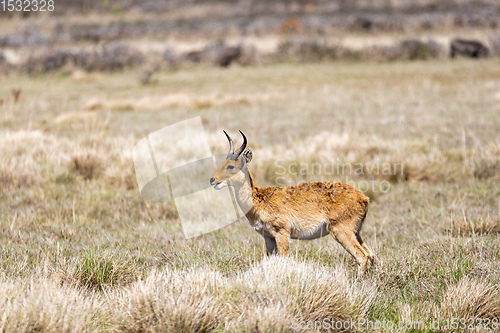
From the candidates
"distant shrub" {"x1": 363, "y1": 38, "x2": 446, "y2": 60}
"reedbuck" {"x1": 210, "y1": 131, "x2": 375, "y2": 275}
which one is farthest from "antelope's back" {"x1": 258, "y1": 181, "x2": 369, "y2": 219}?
"distant shrub" {"x1": 363, "y1": 38, "x2": 446, "y2": 60}

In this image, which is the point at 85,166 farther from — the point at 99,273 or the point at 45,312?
the point at 45,312

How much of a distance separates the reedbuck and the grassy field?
27 centimetres

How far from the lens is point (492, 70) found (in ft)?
73.9

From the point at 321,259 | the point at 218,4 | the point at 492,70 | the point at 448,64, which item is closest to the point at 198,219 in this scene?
the point at 321,259

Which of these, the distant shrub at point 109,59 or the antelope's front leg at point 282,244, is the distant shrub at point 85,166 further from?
the distant shrub at point 109,59

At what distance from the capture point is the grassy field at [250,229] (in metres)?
3.57

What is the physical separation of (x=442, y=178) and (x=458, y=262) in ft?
13.0

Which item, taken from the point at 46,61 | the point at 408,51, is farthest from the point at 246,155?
the point at 408,51

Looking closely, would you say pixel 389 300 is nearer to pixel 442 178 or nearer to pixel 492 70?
pixel 442 178

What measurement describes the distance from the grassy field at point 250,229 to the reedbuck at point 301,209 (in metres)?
0.27

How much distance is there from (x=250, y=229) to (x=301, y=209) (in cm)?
210

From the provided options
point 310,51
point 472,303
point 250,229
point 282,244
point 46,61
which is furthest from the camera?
point 310,51

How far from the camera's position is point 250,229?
255 inches

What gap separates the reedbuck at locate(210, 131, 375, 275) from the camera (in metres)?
4.35
